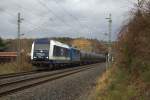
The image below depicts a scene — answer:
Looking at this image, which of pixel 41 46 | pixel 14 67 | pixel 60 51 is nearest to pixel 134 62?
pixel 41 46

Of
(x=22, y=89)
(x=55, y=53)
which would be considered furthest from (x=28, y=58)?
(x=22, y=89)

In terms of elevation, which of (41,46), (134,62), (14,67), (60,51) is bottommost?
(14,67)

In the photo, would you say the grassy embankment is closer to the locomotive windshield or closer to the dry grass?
the locomotive windshield

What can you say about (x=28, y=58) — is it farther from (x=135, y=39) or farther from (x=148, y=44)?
(x=148, y=44)

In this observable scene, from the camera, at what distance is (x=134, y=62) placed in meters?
16.7

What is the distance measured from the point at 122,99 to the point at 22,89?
7.78 metres

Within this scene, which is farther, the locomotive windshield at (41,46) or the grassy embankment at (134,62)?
the locomotive windshield at (41,46)

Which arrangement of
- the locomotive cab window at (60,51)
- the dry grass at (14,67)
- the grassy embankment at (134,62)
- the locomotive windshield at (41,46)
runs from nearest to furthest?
the grassy embankment at (134,62)
the locomotive windshield at (41,46)
the locomotive cab window at (60,51)
the dry grass at (14,67)

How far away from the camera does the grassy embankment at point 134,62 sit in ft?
40.6

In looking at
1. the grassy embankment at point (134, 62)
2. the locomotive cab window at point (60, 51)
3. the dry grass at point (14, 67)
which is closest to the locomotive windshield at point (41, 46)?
the locomotive cab window at point (60, 51)

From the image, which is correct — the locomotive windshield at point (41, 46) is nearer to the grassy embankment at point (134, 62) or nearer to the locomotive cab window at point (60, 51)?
the locomotive cab window at point (60, 51)

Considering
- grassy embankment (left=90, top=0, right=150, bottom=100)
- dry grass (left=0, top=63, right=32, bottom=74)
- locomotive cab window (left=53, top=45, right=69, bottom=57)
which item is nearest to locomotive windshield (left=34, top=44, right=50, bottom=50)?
locomotive cab window (left=53, top=45, right=69, bottom=57)

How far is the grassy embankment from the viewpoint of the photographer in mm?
12387

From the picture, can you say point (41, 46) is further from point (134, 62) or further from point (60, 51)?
point (134, 62)
